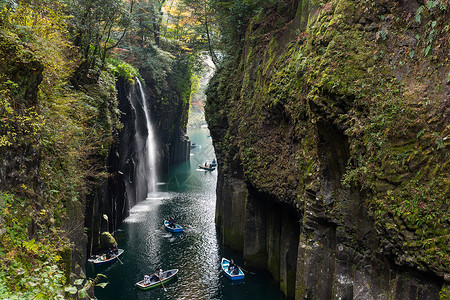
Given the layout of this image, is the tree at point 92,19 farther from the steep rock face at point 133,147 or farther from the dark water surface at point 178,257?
the dark water surface at point 178,257

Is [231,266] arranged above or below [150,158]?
below

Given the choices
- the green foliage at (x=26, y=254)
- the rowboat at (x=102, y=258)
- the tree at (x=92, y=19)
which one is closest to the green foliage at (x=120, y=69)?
the tree at (x=92, y=19)

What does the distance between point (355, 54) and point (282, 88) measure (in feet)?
17.1

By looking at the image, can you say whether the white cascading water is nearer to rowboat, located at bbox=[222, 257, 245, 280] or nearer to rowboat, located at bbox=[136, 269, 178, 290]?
rowboat, located at bbox=[136, 269, 178, 290]

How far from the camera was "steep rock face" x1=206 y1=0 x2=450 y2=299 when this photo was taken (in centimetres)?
801

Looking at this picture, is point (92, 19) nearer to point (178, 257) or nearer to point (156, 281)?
point (156, 281)

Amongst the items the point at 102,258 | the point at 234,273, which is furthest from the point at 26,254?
the point at 102,258

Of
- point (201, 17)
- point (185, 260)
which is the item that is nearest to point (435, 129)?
point (185, 260)

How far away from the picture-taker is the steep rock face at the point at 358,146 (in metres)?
8.01

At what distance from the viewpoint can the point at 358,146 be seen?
32.9 feet

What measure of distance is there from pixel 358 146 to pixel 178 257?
598 inches

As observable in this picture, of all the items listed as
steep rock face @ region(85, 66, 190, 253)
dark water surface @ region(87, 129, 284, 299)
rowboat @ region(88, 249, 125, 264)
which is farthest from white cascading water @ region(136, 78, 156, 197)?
rowboat @ region(88, 249, 125, 264)

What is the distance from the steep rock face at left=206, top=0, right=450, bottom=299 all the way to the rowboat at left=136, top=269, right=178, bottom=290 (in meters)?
5.99

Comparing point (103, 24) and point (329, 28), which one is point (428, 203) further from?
point (103, 24)
